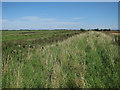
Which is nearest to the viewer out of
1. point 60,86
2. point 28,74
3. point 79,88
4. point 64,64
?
point 79,88

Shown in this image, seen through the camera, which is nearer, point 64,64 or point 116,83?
point 116,83

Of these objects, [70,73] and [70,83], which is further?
[70,73]

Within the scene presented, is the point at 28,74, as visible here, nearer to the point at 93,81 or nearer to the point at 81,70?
the point at 81,70

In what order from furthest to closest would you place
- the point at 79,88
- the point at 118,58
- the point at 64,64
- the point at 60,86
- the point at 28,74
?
1. the point at 118,58
2. the point at 64,64
3. the point at 28,74
4. the point at 60,86
5. the point at 79,88

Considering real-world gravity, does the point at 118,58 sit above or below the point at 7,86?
above

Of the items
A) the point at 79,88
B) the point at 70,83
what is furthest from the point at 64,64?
the point at 79,88

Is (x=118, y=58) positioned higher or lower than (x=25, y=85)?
higher

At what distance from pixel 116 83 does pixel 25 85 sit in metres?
2.04

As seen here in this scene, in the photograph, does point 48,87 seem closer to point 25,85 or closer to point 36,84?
point 36,84

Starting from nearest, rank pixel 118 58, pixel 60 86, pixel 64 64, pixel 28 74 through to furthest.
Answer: pixel 60 86 → pixel 28 74 → pixel 64 64 → pixel 118 58

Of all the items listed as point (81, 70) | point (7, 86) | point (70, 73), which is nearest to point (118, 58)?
point (81, 70)

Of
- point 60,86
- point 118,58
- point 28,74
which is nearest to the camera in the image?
point 60,86

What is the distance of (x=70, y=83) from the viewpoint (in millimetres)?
2672

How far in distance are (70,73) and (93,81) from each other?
2.16ft
